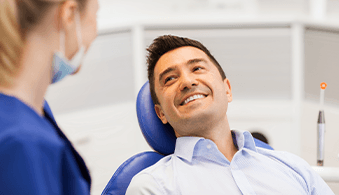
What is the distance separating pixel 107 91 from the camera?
1737 mm

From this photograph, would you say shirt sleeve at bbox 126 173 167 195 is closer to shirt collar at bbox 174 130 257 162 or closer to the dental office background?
shirt collar at bbox 174 130 257 162

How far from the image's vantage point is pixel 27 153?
16.5 inches

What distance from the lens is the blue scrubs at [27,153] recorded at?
0.42 m

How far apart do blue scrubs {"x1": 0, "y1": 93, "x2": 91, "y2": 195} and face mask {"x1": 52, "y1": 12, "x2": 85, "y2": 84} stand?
8cm

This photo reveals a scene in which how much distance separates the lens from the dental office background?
5.58ft

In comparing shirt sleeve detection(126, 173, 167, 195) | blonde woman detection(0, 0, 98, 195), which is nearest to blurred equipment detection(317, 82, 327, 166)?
shirt sleeve detection(126, 173, 167, 195)

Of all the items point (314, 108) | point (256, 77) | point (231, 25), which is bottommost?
point (314, 108)

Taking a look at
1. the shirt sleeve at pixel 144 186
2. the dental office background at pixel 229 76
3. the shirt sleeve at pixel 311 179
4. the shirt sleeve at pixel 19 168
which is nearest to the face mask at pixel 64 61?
the shirt sleeve at pixel 19 168

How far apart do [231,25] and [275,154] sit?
36.6 inches

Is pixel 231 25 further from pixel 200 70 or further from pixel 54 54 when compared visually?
pixel 54 54

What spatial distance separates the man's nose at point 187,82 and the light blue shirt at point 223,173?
0.17m

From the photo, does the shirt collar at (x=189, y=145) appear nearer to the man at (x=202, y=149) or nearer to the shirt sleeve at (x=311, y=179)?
the man at (x=202, y=149)

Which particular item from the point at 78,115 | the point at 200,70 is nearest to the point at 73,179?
the point at 200,70

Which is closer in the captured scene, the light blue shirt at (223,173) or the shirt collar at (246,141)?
the light blue shirt at (223,173)
